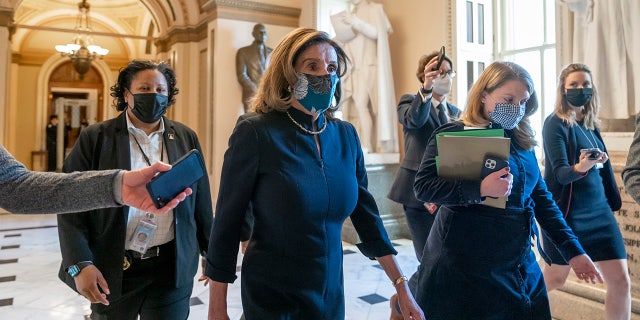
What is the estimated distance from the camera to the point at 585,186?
267 centimetres

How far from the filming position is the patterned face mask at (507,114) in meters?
1.81

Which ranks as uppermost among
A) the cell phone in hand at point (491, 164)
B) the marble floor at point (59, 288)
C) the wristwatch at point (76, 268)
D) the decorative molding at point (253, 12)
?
the decorative molding at point (253, 12)

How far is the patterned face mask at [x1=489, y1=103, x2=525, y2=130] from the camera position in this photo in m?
1.81

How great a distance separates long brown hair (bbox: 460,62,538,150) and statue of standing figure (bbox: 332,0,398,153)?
4639mm

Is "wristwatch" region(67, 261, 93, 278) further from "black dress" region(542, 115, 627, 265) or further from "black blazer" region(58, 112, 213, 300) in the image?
"black dress" region(542, 115, 627, 265)

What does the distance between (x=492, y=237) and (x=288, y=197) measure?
76 cm

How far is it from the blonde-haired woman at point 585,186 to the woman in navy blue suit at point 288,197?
154 cm

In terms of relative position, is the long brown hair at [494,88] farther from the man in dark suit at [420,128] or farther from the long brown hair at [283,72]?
the man in dark suit at [420,128]

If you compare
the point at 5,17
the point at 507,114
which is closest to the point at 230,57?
the point at 5,17

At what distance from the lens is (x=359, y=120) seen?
6.77 meters

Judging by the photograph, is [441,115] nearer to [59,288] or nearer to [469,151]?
[469,151]

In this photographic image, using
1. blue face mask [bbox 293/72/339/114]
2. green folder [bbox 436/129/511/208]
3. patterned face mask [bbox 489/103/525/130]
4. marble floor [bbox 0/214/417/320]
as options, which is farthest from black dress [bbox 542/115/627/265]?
blue face mask [bbox 293/72/339/114]

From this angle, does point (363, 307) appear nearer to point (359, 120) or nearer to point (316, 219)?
point (316, 219)

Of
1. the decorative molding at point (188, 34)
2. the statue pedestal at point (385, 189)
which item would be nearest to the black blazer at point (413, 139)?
the statue pedestal at point (385, 189)
